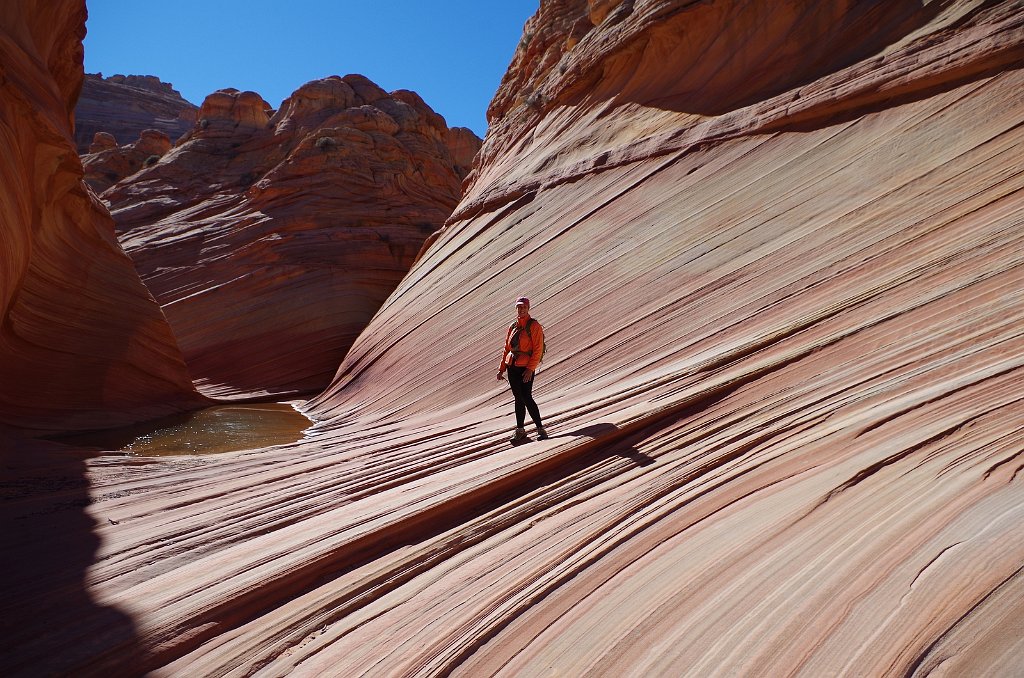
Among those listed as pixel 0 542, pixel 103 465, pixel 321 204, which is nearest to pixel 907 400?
pixel 0 542

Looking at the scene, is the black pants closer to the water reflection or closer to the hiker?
the hiker

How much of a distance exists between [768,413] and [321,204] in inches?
648

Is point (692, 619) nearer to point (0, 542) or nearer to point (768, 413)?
point (768, 413)

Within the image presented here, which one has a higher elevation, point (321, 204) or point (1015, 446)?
point (321, 204)

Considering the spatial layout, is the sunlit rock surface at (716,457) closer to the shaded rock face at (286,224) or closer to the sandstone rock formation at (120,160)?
the shaded rock face at (286,224)

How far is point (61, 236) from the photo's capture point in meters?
9.88

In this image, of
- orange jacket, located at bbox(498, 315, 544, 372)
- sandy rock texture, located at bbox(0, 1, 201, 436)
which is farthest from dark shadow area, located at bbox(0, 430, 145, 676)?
sandy rock texture, located at bbox(0, 1, 201, 436)

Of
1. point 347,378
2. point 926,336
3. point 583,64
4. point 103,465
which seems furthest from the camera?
point 347,378

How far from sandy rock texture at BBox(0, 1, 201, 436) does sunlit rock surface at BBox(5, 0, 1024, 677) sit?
13.2ft

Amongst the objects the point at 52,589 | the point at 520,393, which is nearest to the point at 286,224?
the point at 520,393

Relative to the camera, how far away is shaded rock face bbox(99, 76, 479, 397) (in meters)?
15.8

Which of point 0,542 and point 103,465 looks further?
point 103,465

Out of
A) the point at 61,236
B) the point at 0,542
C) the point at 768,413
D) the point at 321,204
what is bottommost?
the point at 768,413

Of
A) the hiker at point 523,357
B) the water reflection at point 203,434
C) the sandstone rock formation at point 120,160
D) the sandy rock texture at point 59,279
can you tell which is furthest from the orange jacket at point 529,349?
the sandstone rock formation at point 120,160
